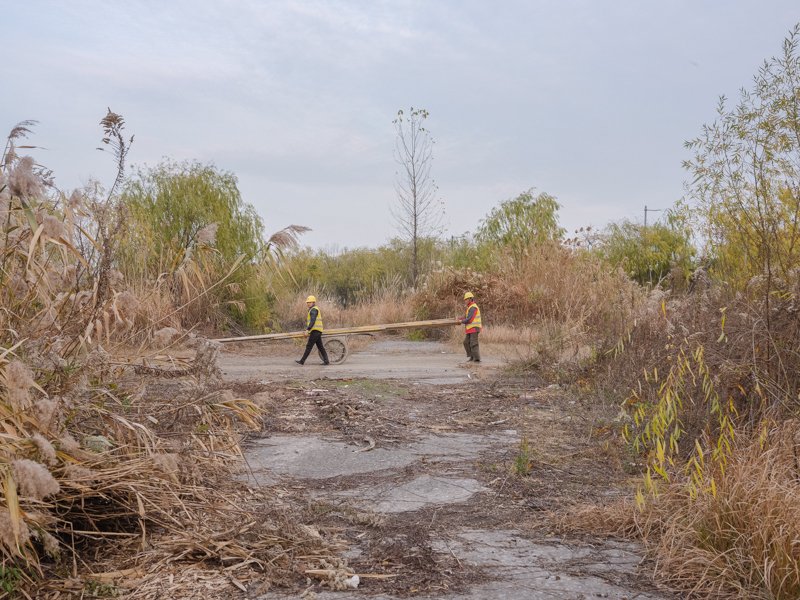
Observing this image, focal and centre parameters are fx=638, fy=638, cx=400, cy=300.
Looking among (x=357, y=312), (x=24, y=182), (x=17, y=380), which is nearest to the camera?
(x=17, y=380)

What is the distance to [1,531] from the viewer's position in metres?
2.46

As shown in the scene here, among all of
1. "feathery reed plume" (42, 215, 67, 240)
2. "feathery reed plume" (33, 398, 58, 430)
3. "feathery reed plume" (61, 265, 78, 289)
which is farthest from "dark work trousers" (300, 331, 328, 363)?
"feathery reed plume" (33, 398, 58, 430)

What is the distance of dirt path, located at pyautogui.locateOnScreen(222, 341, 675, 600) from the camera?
3.18m

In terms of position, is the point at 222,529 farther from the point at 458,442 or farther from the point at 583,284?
the point at 583,284

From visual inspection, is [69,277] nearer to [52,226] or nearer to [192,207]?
[52,226]

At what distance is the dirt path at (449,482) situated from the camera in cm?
318

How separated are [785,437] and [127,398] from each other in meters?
3.83

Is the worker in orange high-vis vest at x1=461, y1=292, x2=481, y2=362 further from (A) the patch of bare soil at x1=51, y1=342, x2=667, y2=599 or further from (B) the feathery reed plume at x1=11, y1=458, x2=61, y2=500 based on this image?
(B) the feathery reed plume at x1=11, y1=458, x2=61, y2=500

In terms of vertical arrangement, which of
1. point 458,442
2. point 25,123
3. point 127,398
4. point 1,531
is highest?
point 25,123

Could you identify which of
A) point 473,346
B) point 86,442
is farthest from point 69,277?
point 473,346

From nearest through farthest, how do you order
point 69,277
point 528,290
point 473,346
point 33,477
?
1. point 33,477
2. point 69,277
3. point 473,346
4. point 528,290

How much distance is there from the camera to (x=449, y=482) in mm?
4902

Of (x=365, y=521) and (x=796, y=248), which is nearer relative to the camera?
(x=365, y=521)

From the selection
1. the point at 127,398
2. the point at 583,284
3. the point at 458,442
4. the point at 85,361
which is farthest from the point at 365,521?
the point at 583,284
